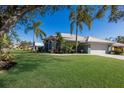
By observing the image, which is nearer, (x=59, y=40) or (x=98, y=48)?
(x=59, y=40)

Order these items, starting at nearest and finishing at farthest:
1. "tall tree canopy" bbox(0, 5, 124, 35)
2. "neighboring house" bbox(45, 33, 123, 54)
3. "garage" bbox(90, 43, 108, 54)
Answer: "tall tree canopy" bbox(0, 5, 124, 35) < "neighboring house" bbox(45, 33, 123, 54) < "garage" bbox(90, 43, 108, 54)

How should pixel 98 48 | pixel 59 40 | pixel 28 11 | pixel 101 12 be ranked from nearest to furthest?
pixel 28 11 → pixel 101 12 → pixel 59 40 → pixel 98 48

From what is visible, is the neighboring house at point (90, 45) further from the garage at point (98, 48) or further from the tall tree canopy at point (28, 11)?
the tall tree canopy at point (28, 11)

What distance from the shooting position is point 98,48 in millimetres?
32781

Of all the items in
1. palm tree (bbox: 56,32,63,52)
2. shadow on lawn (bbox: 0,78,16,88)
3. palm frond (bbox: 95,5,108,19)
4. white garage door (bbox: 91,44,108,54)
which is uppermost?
palm frond (bbox: 95,5,108,19)

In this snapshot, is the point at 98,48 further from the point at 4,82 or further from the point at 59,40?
the point at 4,82

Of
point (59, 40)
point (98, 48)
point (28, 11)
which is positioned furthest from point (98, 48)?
point (28, 11)

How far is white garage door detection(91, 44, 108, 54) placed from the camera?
32188 mm

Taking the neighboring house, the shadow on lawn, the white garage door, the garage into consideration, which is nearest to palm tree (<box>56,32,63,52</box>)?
the neighboring house

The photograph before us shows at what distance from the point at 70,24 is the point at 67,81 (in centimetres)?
2144

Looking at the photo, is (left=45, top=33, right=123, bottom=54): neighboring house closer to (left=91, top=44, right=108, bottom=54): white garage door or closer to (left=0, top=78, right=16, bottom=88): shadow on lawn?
(left=91, top=44, right=108, bottom=54): white garage door

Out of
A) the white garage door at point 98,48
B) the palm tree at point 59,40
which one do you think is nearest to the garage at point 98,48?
the white garage door at point 98,48

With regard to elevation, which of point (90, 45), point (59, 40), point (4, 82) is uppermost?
point (59, 40)

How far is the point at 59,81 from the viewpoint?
7.12 meters
